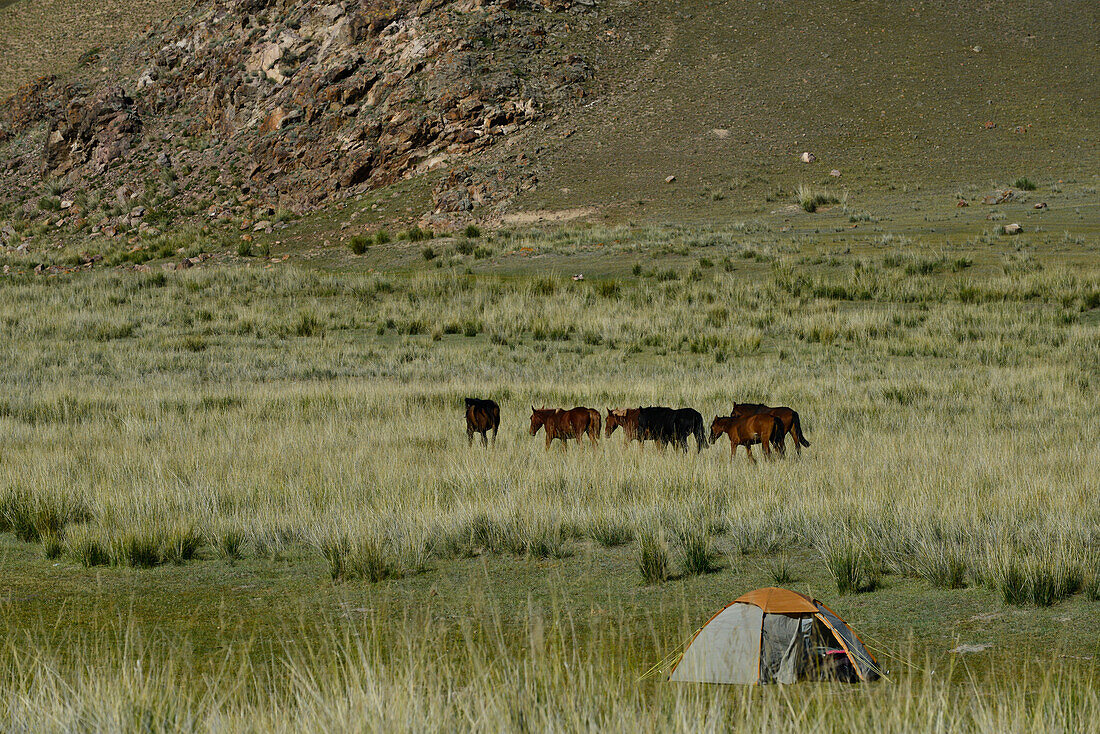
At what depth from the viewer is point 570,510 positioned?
9.12 m

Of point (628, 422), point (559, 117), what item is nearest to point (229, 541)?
point (628, 422)

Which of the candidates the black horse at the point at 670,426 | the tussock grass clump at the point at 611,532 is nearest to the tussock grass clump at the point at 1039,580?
the tussock grass clump at the point at 611,532

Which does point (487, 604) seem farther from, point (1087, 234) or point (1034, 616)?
point (1087, 234)

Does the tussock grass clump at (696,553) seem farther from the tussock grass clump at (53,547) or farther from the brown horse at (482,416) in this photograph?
the brown horse at (482,416)

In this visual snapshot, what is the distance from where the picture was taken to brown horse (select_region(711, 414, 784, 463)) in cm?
1151

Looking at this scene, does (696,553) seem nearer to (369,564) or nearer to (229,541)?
(369,564)

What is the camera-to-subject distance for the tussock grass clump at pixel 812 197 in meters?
41.8

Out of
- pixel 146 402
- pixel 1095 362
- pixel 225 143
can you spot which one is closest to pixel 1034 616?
pixel 146 402

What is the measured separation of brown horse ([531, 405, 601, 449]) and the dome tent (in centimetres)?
747

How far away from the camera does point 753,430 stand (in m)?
11.7

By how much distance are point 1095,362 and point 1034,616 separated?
681 inches

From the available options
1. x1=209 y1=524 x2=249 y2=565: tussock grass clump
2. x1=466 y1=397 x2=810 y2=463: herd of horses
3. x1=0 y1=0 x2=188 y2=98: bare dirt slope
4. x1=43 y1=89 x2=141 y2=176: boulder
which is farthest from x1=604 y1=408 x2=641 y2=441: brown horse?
x1=0 y1=0 x2=188 y2=98: bare dirt slope

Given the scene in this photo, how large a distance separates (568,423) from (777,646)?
7880 millimetres

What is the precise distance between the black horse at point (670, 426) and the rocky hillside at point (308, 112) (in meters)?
35.5
